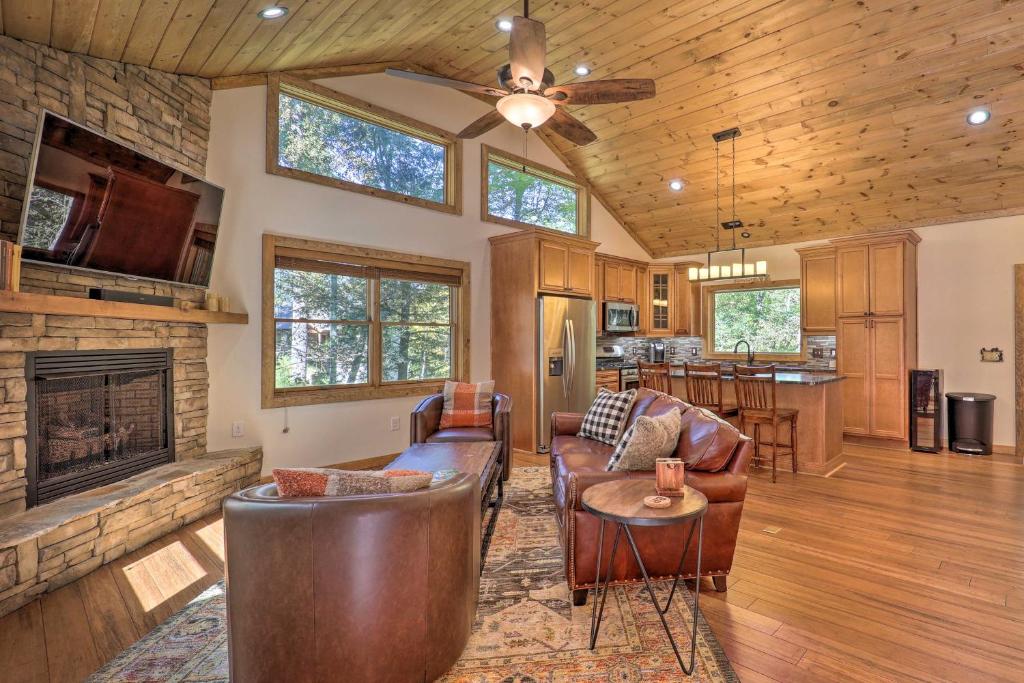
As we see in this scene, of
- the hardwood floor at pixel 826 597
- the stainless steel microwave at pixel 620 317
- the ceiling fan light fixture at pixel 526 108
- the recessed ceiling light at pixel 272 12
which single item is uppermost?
the recessed ceiling light at pixel 272 12

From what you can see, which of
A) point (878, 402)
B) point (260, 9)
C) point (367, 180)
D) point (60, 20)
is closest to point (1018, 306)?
point (878, 402)

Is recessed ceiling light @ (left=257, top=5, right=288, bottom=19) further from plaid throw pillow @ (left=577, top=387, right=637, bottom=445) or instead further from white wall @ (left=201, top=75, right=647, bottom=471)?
plaid throw pillow @ (left=577, top=387, right=637, bottom=445)

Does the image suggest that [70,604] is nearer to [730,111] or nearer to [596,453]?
[596,453]

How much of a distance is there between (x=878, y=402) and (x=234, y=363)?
6671 millimetres

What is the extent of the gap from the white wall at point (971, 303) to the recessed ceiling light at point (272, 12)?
6.74 m

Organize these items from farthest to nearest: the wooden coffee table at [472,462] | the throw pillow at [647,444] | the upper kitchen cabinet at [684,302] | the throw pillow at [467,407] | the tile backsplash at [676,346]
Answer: the upper kitchen cabinet at [684,302] → the tile backsplash at [676,346] → the throw pillow at [467,407] → the wooden coffee table at [472,462] → the throw pillow at [647,444]

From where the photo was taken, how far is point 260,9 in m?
3.08

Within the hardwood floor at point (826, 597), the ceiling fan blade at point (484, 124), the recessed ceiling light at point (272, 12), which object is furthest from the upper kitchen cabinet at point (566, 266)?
the recessed ceiling light at point (272, 12)

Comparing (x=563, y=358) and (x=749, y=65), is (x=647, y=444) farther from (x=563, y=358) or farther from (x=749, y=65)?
(x=749, y=65)

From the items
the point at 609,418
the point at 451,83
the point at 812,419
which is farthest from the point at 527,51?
the point at 812,419

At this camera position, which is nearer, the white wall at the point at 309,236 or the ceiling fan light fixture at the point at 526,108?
the ceiling fan light fixture at the point at 526,108

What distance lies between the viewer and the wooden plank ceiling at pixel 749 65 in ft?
10.8

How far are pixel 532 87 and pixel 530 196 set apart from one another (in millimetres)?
3777

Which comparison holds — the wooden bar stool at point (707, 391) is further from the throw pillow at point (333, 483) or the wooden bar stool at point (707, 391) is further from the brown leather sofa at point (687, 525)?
the throw pillow at point (333, 483)
